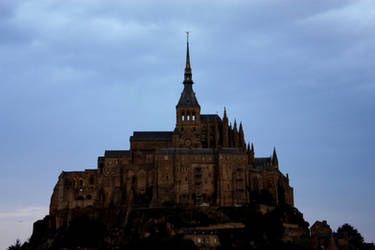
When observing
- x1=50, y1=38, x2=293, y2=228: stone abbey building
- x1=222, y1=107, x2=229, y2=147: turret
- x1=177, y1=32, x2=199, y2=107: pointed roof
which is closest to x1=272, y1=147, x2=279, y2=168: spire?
x1=50, y1=38, x2=293, y2=228: stone abbey building

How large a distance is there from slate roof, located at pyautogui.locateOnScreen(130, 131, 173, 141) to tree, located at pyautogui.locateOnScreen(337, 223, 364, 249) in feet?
135

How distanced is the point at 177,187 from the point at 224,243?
1846 centimetres

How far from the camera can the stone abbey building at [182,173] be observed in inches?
5162

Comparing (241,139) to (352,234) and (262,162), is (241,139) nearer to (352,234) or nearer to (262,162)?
(262,162)

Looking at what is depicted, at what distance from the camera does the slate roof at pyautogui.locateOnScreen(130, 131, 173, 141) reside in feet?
480

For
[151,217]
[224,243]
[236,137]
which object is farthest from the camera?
[236,137]

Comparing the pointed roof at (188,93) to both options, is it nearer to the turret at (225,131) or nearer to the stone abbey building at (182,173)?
the stone abbey building at (182,173)

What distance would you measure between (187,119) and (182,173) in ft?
56.4

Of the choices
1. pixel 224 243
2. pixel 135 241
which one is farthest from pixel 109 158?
pixel 224 243

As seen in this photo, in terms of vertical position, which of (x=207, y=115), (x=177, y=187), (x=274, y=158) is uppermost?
(x=207, y=115)

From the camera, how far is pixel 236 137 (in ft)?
468

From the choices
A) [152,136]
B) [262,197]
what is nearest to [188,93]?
[152,136]

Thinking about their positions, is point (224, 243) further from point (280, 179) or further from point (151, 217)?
point (280, 179)

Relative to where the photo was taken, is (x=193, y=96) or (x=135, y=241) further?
(x=193, y=96)
